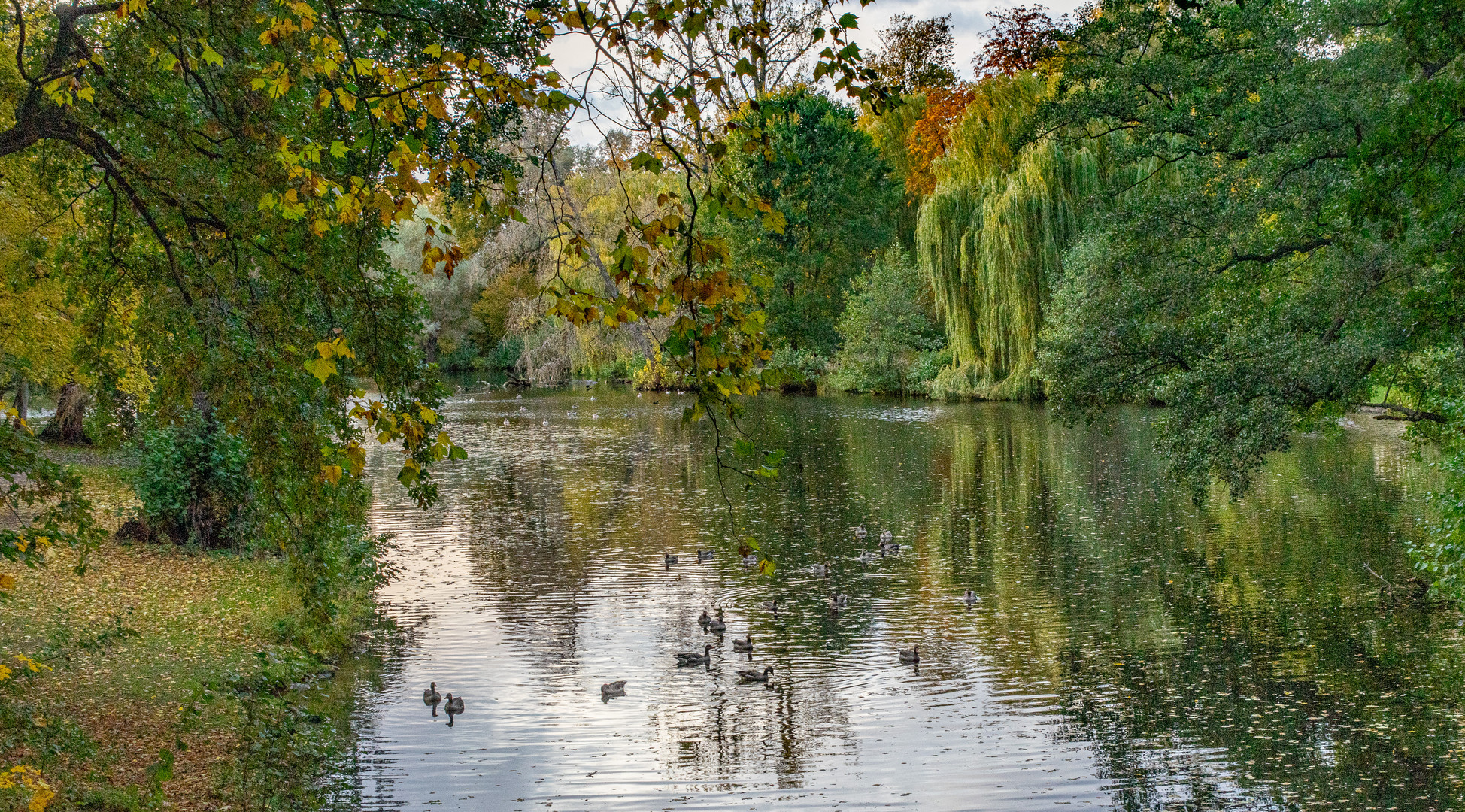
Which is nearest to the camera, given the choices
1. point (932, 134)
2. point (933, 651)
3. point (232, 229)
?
point (232, 229)

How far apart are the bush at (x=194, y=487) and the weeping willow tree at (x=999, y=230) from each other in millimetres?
25366

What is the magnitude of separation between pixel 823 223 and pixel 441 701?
39700 millimetres

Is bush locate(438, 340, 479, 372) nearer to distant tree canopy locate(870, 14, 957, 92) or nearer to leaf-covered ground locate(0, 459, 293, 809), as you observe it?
distant tree canopy locate(870, 14, 957, 92)

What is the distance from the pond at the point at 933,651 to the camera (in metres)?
9.20

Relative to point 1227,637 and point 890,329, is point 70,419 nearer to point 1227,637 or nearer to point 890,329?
point 1227,637

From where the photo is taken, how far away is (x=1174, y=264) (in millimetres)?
15438

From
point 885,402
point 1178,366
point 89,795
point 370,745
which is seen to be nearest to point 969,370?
point 885,402

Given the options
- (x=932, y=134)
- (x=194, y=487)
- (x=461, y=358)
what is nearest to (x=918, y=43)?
(x=932, y=134)

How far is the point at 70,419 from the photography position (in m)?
25.1

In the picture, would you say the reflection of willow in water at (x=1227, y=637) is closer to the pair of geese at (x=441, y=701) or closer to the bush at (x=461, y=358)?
the pair of geese at (x=441, y=701)

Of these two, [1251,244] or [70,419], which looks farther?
[70,419]

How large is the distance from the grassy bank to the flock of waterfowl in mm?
1171

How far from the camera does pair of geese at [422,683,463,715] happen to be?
1065 cm

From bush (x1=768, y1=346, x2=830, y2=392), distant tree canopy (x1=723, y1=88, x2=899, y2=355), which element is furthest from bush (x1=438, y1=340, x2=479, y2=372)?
distant tree canopy (x1=723, y1=88, x2=899, y2=355)
